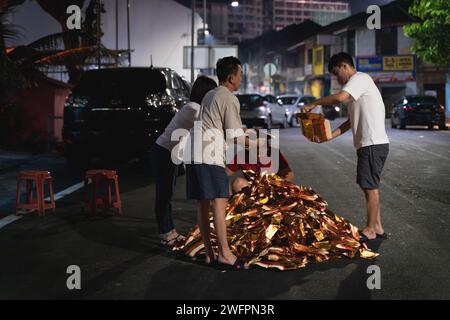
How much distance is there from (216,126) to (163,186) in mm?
1587

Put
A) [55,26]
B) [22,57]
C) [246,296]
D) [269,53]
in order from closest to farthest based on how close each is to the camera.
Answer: [246,296] < [22,57] < [55,26] < [269,53]

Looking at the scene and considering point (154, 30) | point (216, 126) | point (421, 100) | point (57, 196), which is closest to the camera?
point (216, 126)

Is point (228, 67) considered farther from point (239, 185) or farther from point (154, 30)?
point (154, 30)

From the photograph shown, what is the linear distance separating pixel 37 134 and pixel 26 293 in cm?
1446

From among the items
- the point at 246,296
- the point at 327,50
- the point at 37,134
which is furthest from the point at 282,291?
the point at 327,50

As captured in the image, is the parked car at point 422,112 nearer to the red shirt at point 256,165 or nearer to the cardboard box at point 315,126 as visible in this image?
the red shirt at point 256,165

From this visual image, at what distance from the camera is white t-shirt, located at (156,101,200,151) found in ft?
22.3

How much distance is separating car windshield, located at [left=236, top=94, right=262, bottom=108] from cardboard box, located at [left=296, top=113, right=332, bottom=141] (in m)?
23.3

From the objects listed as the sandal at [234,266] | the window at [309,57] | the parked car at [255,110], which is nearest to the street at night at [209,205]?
the sandal at [234,266]

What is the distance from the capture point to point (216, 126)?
5812 mm

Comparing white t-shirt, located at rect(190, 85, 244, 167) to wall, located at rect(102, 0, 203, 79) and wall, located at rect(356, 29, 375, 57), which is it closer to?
wall, located at rect(102, 0, 203, 79)

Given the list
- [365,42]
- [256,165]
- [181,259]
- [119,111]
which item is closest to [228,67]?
[256,165]

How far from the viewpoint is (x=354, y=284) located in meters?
5.46
